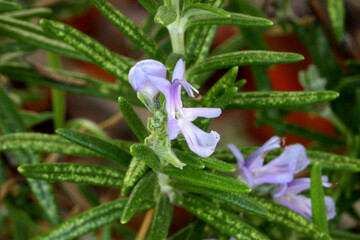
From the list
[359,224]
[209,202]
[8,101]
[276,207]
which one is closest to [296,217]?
[276,207]

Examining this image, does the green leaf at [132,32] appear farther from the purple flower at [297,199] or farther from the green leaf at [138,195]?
the purple flower at [297,199]

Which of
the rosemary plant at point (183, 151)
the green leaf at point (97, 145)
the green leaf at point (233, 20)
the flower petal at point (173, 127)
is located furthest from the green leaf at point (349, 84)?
the flower petal at point (173, 127)

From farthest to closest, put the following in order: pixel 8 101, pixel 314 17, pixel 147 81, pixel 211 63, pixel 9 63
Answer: pixel 314 17 < pixel 9 63 < pixel 8 101 < pixel 211 63 < pixel 147 81

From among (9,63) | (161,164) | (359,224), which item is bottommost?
(359,224)

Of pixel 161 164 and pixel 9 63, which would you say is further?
pixel 9 63

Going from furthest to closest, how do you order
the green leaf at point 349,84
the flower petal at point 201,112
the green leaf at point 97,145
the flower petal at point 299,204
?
the green leaf at point 349,84, the flower petal at point 299,204, the green leaf at point 97,145, the flower petal at point 201,112

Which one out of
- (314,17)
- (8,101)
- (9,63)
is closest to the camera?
(8,101)

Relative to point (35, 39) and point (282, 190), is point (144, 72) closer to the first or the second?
point (282, 190)

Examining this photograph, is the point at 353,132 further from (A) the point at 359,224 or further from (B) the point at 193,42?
(B) the point at 193,42
